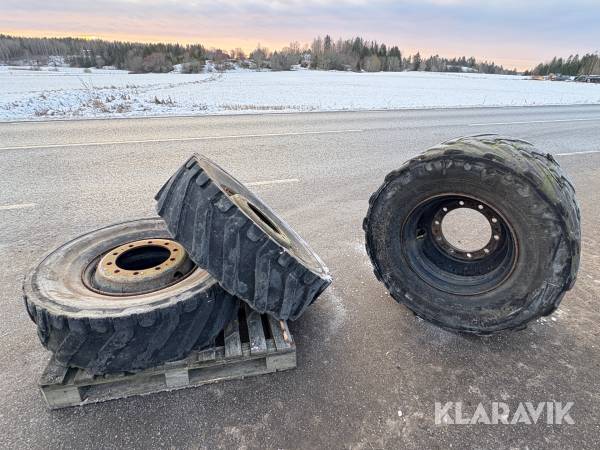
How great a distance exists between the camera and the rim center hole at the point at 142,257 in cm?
292

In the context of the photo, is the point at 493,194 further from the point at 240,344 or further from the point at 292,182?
the point at 292,182

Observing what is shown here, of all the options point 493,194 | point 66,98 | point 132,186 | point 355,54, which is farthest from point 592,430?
point 355,54

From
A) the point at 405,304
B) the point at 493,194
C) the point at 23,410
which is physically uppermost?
the point at 493,194

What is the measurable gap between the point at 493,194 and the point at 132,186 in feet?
17.2

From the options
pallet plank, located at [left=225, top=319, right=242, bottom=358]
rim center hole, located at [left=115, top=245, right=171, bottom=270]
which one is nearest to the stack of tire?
pallet plank, located at [left=225, top=319, right=242, bottom=358]

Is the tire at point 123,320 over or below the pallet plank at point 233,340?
over

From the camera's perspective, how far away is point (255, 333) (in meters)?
2.49

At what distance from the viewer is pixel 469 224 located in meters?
4.80

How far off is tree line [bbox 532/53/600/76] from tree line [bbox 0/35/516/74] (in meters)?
7.74

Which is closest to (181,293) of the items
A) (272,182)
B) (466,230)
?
(466,230)

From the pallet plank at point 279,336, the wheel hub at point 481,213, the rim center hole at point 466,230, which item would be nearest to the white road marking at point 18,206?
the pallet plank at point 279,336

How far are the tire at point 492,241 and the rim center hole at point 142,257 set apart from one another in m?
1.71

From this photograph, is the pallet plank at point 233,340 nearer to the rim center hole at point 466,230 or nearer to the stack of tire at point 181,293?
the stack of tire at point 181,293

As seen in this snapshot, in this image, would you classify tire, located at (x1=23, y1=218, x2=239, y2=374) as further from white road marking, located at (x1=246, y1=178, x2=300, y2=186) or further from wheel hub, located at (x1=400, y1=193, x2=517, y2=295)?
white road marking, located at (x1=246, y1=178, x2=300, y2=186)
